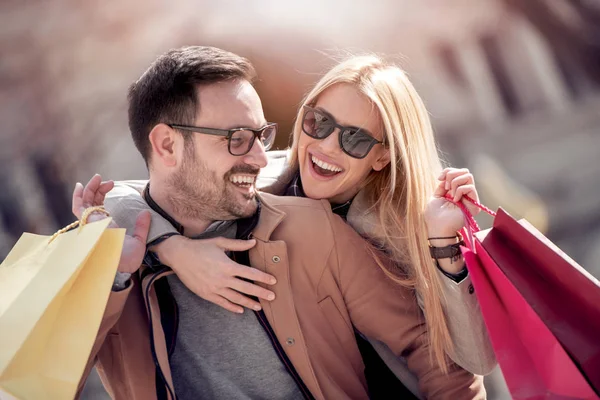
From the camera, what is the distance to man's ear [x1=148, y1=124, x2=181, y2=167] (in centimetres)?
197

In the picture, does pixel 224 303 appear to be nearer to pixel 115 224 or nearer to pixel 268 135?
pixel 115 224

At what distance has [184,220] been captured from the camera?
2021 mm

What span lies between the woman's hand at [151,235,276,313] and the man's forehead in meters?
0.38

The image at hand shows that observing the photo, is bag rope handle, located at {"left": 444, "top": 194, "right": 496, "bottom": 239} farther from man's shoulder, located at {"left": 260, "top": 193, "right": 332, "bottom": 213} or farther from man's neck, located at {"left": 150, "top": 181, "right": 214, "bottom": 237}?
man's neck, located at {"left": 150, "top": 181, "right": 214, "bottom": 237}

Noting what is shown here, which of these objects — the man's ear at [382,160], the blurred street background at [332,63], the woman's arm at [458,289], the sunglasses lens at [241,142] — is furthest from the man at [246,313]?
the blurred street background at [332,63]

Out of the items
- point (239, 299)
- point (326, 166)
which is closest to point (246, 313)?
point (239, 299)

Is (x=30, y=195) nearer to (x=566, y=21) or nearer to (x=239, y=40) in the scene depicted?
(x=239, y=40)

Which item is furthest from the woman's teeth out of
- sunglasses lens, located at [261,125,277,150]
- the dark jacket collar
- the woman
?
the dark jacket collar

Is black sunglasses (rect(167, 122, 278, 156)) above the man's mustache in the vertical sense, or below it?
above

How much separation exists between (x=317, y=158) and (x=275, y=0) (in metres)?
1.54

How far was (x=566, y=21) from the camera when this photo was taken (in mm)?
3199

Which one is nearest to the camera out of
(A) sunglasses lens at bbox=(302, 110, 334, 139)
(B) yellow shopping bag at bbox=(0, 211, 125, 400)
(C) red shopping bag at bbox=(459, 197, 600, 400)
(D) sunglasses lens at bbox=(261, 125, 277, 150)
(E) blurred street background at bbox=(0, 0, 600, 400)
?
(C) red shopping bag at bbox=(459, 197, 600, 400)

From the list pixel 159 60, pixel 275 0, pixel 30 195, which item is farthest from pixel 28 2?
pixel 159 60

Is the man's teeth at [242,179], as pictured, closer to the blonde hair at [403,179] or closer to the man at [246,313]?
the man at [246,313]
